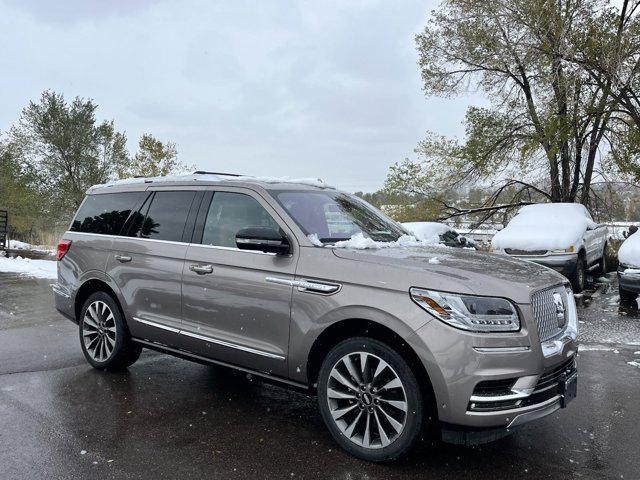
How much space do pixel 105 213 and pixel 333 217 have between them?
8.34 feet

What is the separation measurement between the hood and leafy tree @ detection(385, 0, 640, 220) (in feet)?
42.4

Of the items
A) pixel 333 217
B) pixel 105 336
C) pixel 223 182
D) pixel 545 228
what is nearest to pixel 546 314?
pixel 333 217

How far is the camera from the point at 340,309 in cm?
324

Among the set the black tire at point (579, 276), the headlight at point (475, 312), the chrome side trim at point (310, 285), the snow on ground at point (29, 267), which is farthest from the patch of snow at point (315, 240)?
the snow on ground at point (29, 267)

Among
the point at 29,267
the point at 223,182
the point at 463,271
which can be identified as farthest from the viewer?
the point at 29,267

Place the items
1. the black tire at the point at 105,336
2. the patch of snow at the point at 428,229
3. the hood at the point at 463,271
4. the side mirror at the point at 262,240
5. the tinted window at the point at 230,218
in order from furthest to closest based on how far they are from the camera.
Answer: the patch of snow at the point at 428,229
the black tire at the point at 105,336
the tinted window at the point at 230,218
the side mirror at the point at 262,240
the hood at the point at 463,271

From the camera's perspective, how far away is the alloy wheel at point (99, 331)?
4.88 meters

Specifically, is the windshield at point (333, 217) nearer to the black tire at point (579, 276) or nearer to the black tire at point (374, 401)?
the black tire at point (374, 401)

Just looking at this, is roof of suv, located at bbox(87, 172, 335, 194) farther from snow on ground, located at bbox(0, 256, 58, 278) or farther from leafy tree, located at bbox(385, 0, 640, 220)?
leafy tree, located at bbox(385, 0, 640, 220)

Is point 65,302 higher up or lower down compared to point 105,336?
higher up

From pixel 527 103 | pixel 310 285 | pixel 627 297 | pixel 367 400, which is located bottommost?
pixel 627 297

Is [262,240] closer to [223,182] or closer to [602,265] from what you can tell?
[223,182]

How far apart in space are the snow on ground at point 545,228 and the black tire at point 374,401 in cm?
751

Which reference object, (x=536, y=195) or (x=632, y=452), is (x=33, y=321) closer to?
(x=632, y=452)
